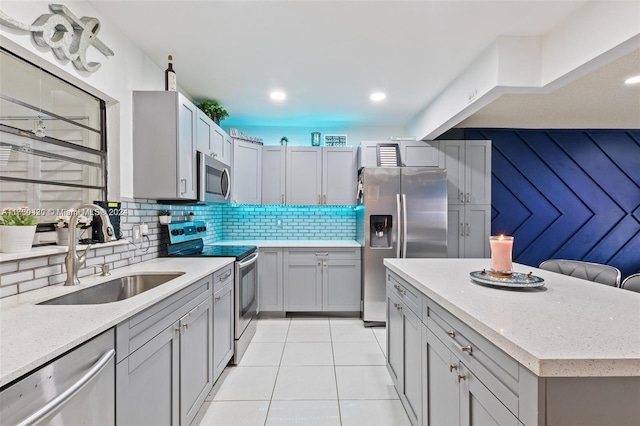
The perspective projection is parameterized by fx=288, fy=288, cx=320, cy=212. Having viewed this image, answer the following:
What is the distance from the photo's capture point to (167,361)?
1418 millimetres

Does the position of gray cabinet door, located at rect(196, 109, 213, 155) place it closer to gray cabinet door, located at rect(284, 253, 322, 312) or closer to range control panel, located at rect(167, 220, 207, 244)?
range control panel, located at rect(167, 220, 207, 244)

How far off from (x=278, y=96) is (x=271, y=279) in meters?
2.14

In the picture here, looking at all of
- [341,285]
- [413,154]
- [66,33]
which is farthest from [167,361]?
[413,154]

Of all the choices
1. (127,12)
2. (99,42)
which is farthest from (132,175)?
(127,12)

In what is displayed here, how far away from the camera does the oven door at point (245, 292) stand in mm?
2536

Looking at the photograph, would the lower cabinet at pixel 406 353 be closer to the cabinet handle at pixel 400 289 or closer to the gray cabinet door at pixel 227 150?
the cabinet handle at pixel 400 289

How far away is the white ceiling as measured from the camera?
1824 mm

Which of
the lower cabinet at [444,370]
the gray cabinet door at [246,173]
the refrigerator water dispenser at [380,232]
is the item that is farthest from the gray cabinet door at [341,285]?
the lower cabinet at [444,370]

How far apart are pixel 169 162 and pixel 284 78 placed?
1.33m

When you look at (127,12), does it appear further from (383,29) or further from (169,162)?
(383,29)

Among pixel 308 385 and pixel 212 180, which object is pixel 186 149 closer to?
pixel 212 180

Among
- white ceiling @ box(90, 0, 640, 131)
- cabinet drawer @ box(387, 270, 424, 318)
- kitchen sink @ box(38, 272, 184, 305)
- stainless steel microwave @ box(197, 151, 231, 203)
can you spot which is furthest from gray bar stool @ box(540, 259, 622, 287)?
stainless steel microwave @ box(197, 151, 231, 203)

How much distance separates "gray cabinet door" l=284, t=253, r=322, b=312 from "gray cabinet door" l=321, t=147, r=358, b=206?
2.92ft

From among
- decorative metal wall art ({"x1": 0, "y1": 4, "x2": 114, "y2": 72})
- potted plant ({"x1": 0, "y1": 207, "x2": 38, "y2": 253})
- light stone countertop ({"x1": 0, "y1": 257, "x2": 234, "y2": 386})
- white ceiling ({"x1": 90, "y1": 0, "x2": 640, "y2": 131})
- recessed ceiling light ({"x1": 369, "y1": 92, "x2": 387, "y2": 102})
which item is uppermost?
white ceiling ({"x1": 90, "y1": 0, "x2": 640, "y2": 131})
